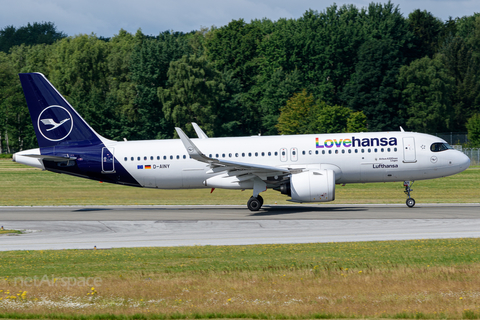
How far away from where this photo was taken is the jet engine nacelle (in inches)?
1195

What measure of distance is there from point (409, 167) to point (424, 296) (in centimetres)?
2065

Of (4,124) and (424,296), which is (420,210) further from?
(4,124)

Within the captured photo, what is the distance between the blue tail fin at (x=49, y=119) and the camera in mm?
34188

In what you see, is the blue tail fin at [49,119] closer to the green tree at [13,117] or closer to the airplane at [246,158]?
the airplane at [246,158]

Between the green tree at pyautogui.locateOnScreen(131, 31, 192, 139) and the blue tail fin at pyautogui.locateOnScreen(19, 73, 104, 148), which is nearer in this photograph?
the blue tail fin at pyautogui.locateOnScreen(19, 73, 104, 148)

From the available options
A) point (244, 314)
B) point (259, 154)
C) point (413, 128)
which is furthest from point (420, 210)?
point (413, 128)

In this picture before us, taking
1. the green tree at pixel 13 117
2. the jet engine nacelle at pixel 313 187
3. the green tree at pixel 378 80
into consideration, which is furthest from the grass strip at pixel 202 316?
the green tree at pixel 13 117

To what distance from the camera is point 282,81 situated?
103m

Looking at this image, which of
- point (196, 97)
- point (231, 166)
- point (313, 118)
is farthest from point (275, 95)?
point (231, 166)

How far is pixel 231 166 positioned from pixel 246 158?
2.28m

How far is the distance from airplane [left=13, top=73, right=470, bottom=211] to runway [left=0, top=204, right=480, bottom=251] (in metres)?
1.79

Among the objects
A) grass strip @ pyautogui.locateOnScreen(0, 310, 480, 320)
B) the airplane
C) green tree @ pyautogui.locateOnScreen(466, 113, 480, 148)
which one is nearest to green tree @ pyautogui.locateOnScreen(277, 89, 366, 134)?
green tree @ pyautogui.locateOnScreen(466, 113, 480, 148)

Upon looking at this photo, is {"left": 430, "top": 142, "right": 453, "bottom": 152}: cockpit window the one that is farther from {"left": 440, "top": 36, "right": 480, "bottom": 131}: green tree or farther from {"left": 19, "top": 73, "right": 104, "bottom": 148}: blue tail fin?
{"left": 440, "top": 36, "right": 480, "bottom": 131}: green tree

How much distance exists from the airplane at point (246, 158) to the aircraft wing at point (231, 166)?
56 mm
